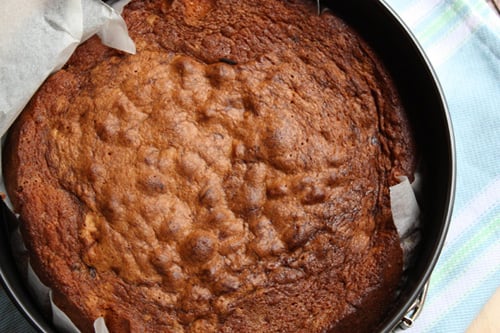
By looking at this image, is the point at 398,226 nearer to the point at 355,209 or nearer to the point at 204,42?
the point at 355,209

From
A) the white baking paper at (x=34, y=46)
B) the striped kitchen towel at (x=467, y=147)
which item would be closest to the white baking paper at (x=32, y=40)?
the white baking paper at (x=34, y=46)

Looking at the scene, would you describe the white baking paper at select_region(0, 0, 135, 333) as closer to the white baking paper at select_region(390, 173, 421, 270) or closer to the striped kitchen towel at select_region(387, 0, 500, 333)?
the white baking paper at select_region(390, 173, 421, 270)

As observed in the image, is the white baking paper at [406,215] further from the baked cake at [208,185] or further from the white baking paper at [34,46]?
the white baking paper at [34,46]

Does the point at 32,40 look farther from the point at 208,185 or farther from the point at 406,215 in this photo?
the point at 406,215

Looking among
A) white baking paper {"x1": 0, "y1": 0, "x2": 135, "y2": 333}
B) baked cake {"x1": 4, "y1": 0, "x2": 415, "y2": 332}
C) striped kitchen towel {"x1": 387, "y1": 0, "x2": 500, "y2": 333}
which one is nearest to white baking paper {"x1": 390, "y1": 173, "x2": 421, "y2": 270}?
baked cake {"x1": 4, "y1": 0, "x2": 415, "y2": 332}

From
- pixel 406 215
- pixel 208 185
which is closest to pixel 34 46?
pixel 208 185

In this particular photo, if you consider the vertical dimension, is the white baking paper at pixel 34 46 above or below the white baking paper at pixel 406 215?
below

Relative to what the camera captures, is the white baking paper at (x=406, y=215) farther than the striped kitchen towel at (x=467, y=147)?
No
